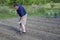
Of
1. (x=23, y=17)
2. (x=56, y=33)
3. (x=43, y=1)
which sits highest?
(x=23, y=17)

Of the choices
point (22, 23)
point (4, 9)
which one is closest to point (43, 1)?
point (4, 9)

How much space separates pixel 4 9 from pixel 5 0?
5.29 m

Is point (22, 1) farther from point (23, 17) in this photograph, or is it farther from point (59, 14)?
point (23, 17)

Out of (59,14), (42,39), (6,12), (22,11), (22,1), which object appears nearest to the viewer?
(42,39)

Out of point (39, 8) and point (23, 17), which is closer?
point (23, 17)

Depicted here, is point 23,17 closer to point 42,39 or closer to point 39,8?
point 42,39

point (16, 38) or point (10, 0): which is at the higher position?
point (16, 38)

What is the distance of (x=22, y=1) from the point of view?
2666cm

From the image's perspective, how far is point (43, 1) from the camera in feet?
92.4

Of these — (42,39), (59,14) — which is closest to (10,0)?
(59,14)

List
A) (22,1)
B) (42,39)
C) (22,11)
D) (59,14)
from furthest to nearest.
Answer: (22,1) < (59,14) < (22,11) < (42,39)

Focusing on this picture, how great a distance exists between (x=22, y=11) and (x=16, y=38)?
1.50m

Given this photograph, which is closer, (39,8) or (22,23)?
(22,23)

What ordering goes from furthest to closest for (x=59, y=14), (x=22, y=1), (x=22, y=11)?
(x=22, y=1) < (x=59, y=14) < (x=22, y=11)
